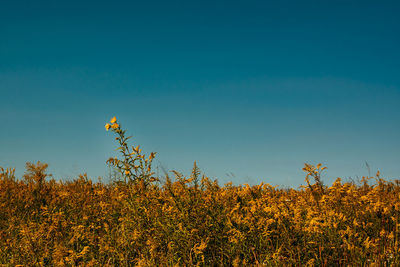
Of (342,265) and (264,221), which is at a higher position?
(264,221)

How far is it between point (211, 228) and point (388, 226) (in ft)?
8.29

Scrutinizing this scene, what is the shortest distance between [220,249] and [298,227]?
963mm

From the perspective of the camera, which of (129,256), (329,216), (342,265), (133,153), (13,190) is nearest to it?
(342,265)

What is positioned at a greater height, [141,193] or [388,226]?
[141,193]

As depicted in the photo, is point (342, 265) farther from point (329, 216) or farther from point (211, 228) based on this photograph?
point (211, 228)

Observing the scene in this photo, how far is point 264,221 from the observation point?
3.56m

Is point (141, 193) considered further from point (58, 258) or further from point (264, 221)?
point (264, 221)

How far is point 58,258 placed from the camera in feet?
10.8

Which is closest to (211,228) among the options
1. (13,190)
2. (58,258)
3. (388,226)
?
(58,258)

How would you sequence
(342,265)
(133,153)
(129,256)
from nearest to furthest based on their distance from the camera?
(342,265) < (129,256) < (133,153)

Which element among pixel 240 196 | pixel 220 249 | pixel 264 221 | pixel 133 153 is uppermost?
pixel 133 153

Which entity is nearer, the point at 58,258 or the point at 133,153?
the point at 58,258

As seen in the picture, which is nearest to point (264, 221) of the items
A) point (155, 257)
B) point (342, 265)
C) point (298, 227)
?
point (298, 227)

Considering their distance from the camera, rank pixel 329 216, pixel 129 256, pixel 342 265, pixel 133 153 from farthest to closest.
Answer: pixel 133 153, pixel 129 256, pixel 329 216, pixel 342 265
